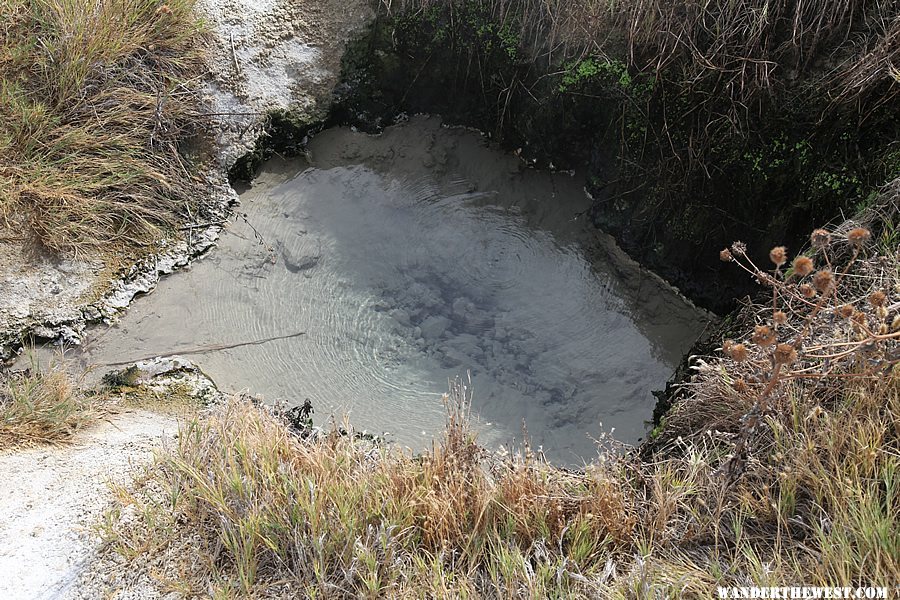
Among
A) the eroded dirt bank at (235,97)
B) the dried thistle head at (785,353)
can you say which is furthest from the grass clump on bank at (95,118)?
the dried thistle head at (785,353)

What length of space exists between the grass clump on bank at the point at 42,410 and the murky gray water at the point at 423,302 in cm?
49

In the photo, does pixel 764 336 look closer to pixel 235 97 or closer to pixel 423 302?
pixel 423 302

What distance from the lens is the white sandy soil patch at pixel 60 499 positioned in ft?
6.93

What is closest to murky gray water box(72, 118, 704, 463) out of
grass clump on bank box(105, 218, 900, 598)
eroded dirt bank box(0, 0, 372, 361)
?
eroded dirt bank box(0, 0, 372, 361)

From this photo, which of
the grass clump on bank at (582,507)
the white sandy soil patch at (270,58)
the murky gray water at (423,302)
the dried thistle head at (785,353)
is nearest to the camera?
the dried thistle head at (785,353)

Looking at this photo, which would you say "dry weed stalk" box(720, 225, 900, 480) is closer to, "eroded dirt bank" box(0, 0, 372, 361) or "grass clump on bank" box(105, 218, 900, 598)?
"grass clump on bank" box(105, 218, 900, 598)

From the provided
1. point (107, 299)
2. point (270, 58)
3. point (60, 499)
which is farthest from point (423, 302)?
point (60, 499)

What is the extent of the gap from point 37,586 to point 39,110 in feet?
8.13

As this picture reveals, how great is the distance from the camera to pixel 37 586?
6.82 feet

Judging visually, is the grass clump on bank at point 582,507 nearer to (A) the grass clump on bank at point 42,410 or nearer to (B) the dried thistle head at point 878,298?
(B) the dried thistle head at point 878,298

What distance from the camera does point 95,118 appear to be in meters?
3.64

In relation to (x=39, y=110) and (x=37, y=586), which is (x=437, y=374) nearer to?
(x=37, y=586)

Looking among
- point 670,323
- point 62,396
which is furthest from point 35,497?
point 670,323

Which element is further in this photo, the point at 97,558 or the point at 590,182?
the point at 590,182
